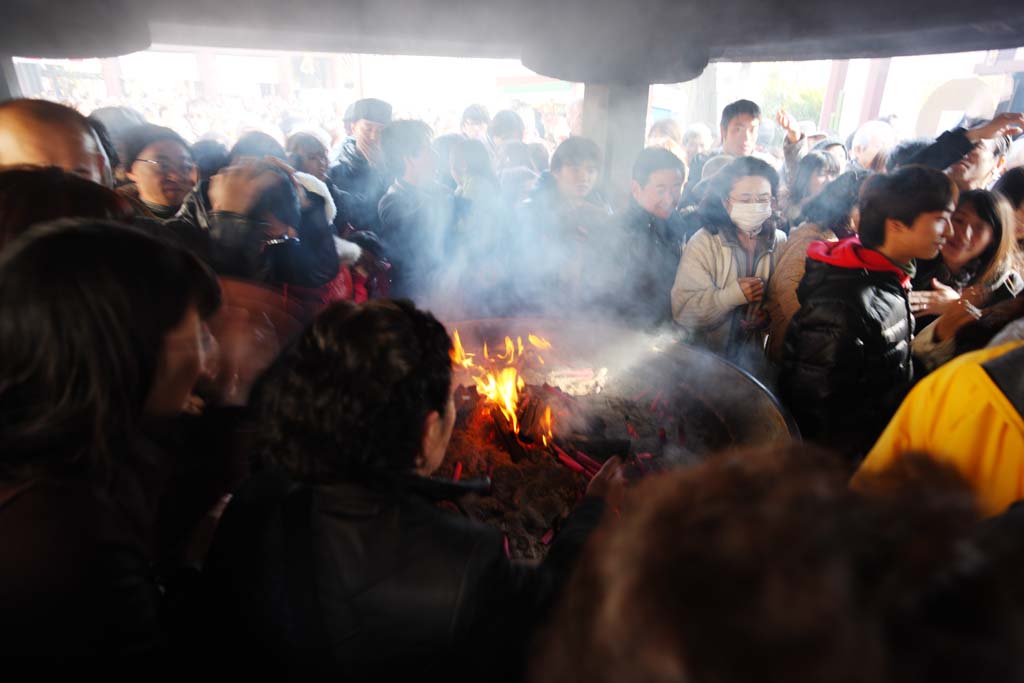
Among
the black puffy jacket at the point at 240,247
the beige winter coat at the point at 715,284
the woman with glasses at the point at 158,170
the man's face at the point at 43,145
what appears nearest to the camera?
the man's face at the point at 43,145

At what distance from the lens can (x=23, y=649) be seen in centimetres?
98

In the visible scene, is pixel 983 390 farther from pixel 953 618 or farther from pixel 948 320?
pixel 948 320

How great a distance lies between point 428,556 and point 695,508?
81cm

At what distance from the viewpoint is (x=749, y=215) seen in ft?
11.8

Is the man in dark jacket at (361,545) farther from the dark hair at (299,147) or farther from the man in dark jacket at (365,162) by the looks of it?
the dark hair at (299,147)

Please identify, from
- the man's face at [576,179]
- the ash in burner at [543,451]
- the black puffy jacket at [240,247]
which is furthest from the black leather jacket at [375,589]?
the man's face at [576,179]

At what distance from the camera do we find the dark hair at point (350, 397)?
125 centimetres

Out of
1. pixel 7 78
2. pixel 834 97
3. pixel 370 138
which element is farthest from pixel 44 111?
pixel 834 97

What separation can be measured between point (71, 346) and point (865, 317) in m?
2.96

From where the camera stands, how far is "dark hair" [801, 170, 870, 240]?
4.20 metres

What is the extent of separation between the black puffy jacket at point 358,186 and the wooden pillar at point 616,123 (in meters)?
2.29

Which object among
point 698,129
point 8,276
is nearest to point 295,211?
point 8,276

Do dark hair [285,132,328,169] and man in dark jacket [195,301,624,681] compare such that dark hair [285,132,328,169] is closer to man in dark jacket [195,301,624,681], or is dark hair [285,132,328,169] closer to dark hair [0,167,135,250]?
dark hair [0,167,135,250]

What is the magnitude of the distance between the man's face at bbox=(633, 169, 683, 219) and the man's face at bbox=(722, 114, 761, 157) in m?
2.43
